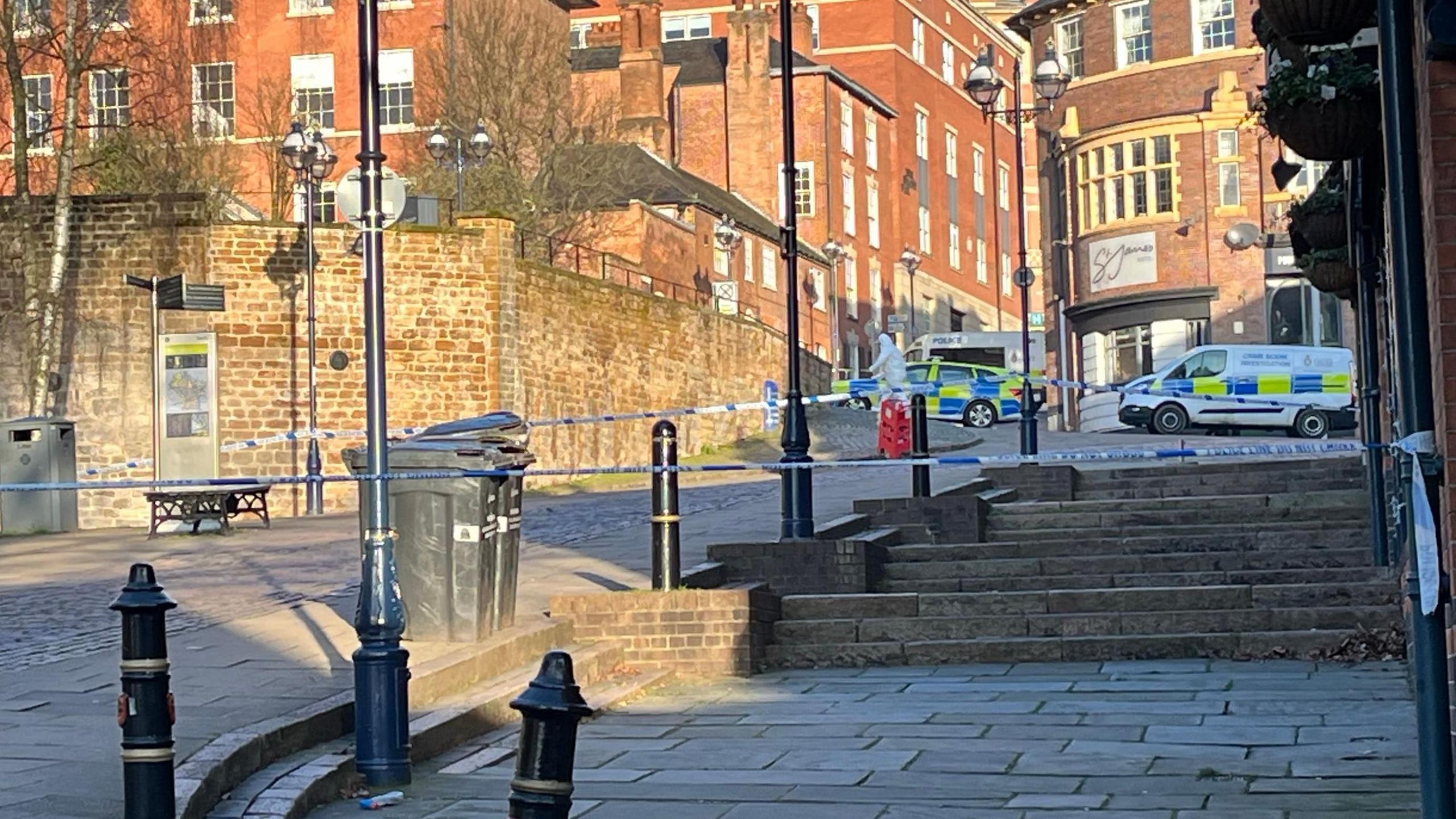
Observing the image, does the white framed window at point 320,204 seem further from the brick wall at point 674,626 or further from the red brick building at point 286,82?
the brick wall at point 674,626

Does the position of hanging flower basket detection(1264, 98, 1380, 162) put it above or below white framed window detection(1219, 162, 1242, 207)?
below

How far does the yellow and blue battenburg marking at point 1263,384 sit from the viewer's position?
1393 inches

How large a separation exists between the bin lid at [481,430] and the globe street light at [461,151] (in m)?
20.4

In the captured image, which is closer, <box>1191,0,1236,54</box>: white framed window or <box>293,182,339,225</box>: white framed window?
<box>1191,0,1236,54</box>: white framed window

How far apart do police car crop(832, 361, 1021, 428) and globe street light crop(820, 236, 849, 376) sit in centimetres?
1463

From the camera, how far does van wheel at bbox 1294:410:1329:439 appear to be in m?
35.4

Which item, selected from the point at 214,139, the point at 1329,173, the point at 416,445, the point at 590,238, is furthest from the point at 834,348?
the point at 416,445

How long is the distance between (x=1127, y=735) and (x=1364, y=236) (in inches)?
193

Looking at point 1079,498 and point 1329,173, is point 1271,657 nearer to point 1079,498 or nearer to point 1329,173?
point 1329,173

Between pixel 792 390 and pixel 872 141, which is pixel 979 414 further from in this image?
pixel 872 141

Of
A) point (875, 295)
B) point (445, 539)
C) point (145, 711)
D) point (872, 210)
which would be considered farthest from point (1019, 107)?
point (872, 210)

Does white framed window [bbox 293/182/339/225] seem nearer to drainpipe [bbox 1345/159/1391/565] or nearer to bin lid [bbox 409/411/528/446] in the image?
bin lid [bbox 409/411/528/446]

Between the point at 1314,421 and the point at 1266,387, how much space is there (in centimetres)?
99

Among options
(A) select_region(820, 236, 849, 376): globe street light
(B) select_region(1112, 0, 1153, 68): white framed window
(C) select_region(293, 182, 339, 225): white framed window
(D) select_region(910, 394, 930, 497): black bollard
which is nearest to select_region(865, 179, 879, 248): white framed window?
(A) select_region(820, 236, 849, 376): globe street light
